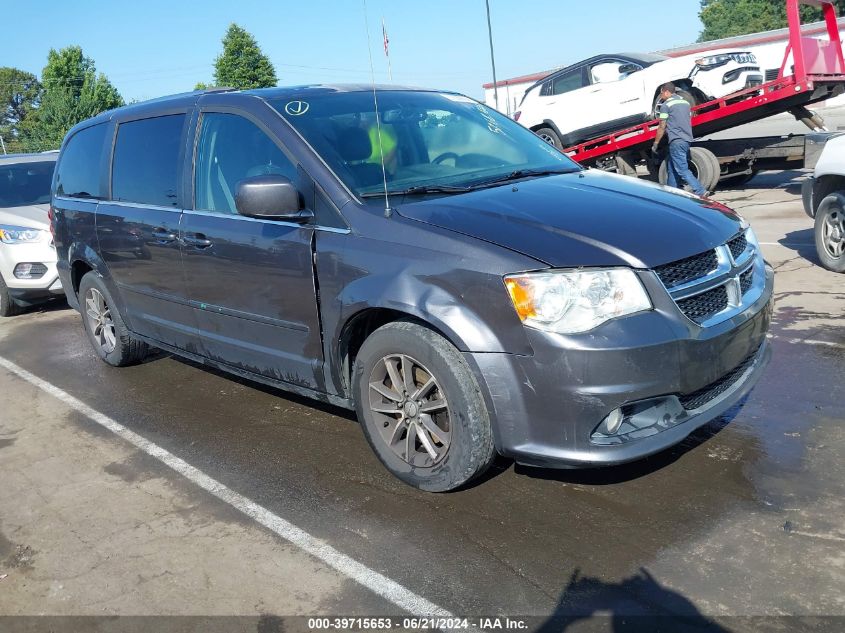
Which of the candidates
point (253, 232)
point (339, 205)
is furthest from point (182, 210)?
point (339, 205)

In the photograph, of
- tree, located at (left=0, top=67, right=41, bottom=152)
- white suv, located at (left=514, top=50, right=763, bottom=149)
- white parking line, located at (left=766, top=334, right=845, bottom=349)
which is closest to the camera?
white parking line, located at (left=766, top=334, right=845, bottom=349)

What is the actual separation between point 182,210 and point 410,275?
6.16 ft

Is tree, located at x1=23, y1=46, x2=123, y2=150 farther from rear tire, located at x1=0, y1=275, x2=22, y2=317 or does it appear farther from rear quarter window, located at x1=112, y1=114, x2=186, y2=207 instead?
rear quarter window, located at x1=112, y1=114, x2=186, y2=207

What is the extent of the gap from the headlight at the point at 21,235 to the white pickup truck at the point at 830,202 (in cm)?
785

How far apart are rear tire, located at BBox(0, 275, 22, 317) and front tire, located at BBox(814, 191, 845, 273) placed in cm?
837

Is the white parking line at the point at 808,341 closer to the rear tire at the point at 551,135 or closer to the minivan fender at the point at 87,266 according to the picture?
the minivan fender at the point at 87,266

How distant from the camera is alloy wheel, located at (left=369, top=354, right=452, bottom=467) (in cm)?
337

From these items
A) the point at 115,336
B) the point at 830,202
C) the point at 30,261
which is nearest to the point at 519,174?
the point at 115,336

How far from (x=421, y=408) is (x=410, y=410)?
71mm

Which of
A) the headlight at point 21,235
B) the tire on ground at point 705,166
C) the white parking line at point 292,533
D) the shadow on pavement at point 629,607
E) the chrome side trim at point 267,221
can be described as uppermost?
the chrome side trim at point 267,221

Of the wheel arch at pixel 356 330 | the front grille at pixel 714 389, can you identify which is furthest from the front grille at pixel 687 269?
the wheel arch at pixel 356 330

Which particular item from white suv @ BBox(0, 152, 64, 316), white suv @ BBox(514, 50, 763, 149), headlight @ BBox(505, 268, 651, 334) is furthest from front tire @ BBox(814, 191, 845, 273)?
white suv @ BBox(0, 152, 64, 316)

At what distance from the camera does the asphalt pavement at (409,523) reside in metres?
2.75

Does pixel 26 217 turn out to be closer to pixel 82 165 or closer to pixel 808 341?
pixel 82 165
